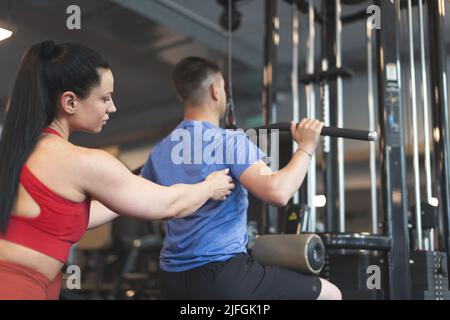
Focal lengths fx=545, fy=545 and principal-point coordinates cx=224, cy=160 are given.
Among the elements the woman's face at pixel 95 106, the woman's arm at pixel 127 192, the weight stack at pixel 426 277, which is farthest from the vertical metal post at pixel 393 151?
the woman's face at pixel 95 106

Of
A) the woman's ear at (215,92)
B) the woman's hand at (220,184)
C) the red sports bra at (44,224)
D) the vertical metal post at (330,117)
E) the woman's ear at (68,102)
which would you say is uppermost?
the vertical metal post at (330,117)

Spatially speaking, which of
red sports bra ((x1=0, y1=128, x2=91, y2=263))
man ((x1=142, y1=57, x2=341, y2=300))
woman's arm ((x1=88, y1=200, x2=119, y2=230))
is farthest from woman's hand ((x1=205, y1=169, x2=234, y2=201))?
red sports bra ((x1=0, y1=128, x2=91, y2=263))

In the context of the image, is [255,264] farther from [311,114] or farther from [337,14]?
[337,14]

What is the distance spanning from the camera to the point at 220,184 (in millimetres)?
1638

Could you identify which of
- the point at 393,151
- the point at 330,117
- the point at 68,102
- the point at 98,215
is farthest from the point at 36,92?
the point at 330,117

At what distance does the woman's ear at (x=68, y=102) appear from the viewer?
1.45 m

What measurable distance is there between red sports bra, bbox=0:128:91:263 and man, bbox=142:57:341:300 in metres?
0.48

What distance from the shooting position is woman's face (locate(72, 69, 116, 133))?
149 cm

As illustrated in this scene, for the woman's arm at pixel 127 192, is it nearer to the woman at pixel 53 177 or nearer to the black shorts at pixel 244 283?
the woman at pixel 53 177

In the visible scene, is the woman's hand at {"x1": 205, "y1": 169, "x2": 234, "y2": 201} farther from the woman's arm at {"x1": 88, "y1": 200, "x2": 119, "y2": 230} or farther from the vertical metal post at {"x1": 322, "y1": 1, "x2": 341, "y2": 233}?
the vertical metal post at {"x1": 322, "y1": 1, "x2": 341, "y2": 233}

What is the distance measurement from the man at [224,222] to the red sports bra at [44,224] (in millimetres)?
483

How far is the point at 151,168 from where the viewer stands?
1985 millimetres

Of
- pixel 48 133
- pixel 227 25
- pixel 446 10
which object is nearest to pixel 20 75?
pixel 48 133

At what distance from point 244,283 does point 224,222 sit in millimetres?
212
